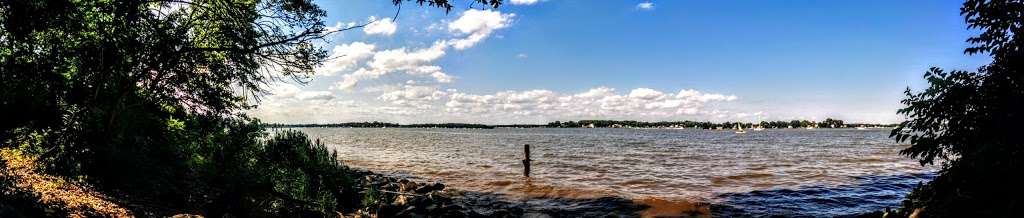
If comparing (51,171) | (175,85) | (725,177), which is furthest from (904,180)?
(51,171)

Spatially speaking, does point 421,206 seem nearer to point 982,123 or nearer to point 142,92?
point 142,92

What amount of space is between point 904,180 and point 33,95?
32144mm

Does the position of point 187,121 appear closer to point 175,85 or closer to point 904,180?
point 175,85

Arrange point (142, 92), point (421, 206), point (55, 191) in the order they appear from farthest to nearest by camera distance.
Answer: point (421, 206) < point (142, 92) < point (55, 191)

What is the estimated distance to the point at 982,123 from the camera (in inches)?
336

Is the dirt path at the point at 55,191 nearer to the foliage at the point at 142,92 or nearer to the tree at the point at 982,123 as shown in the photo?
the foliage at the point at 142,92

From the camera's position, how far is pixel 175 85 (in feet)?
40.0

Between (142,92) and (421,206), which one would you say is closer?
(142,92)

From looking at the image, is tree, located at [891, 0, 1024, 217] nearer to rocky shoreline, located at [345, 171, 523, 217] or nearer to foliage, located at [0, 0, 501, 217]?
foliage, located at [0, 0, 501, 217]

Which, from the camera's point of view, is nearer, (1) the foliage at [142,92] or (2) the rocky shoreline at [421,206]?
(1) the foliage at [142,92]

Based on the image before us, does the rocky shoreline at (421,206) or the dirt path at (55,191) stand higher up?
the dirt path at (55,191)

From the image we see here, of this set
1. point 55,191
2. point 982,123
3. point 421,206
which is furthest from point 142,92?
point 982,123

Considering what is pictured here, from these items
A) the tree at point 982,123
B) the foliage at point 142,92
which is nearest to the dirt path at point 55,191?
the foliage at point 142,92

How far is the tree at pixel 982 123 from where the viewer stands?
25.9ft
